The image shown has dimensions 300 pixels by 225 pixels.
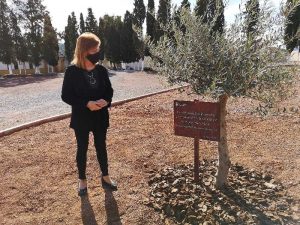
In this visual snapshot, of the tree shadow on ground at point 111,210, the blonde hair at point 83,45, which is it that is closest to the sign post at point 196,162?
the tree shadow on ground at point 111,210

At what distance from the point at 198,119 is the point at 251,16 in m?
1.29

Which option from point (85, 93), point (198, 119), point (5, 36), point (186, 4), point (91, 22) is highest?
point (91, 22)

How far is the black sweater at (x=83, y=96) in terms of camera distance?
A: 4309mm

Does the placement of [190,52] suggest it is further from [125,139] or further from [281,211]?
[125,139]

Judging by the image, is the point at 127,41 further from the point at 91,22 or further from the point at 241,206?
the point at 241,206

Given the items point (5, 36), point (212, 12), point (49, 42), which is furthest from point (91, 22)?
point (212, 12)

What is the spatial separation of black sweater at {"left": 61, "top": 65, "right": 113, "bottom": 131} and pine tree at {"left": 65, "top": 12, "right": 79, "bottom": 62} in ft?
155

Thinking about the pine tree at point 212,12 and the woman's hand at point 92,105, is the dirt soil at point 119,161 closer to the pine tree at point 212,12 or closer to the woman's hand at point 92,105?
the pine tree at point 212,12

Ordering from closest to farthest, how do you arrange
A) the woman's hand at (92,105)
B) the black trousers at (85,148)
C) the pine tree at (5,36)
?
1. the woman's hand at (92,105)
2. the black trousers at (85,148)
3. the pine tree at (5,36)

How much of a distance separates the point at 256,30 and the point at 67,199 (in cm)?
296

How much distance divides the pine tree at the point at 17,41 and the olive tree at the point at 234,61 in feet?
127

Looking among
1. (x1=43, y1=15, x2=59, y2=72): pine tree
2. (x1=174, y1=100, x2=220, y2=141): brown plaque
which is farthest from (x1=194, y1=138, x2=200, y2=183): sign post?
(x1=43, y1=15, x2=59, y2=72): pine tree

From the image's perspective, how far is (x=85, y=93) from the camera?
4352 mm

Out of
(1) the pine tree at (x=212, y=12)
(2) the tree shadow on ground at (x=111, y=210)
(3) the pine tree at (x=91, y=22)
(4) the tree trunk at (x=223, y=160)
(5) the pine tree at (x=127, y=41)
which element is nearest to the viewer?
(2) the tree shadow on ground at (x=111, y=210)
